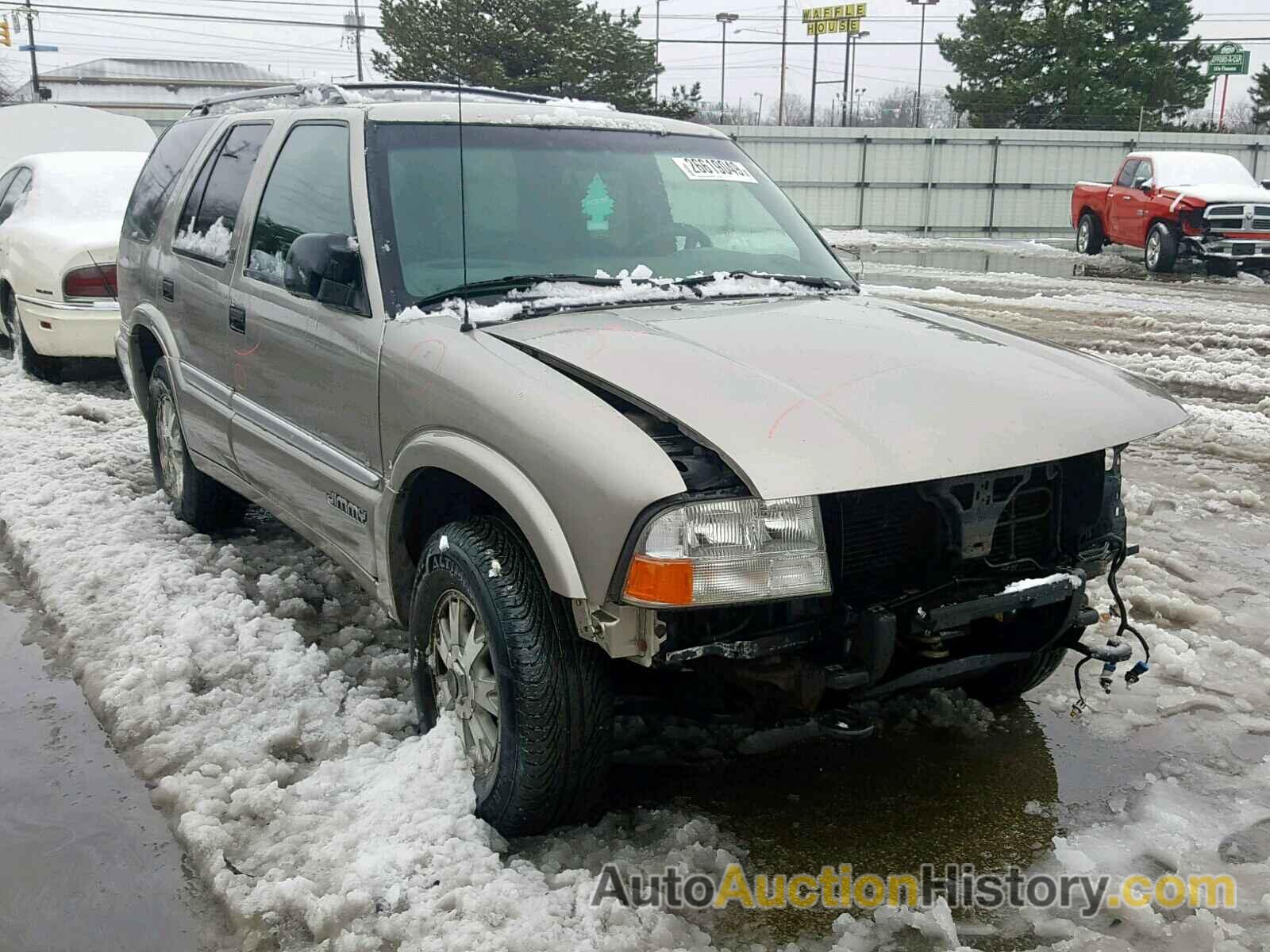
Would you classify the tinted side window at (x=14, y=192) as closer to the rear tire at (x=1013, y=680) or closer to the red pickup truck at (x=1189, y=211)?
the rear tire at (x=1013, y=680)

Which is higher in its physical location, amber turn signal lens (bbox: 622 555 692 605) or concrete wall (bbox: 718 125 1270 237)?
concrete wall (bbox: 718 125 1270 237)

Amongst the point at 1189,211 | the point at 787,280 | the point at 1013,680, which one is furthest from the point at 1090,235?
the point at 1013,680

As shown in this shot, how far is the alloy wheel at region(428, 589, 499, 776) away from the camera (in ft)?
9.88

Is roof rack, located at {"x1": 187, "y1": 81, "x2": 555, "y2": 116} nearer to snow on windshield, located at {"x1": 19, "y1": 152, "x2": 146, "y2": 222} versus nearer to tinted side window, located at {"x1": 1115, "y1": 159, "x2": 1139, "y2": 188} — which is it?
snow on windshield, located at {"x1": 19, "y1": 152, "x2": 146, "y2": 222}

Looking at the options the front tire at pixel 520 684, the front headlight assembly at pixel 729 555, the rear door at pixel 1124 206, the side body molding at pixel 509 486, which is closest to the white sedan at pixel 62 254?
the side body molding at pixel 509 486

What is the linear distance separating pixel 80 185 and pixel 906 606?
8829 mm

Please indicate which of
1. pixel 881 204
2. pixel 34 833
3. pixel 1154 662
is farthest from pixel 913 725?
pixel 881 204

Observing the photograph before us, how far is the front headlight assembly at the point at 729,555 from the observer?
2500 millimetres

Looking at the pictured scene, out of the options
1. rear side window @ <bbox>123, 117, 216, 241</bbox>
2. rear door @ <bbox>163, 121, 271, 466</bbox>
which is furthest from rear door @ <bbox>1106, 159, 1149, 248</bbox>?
rear door @ <bbox>163, 121, 271, 466</bbox>

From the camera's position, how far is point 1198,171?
60.8 feet

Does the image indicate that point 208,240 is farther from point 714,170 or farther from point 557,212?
point 714,170

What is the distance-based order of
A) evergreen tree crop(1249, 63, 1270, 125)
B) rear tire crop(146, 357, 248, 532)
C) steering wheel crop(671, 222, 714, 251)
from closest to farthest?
steering wheel crop(671, 222, 714, 251)
rear tire crop(146, 357, 248, 532)
evergreen tree crop(1249, 63, 1270, 125)

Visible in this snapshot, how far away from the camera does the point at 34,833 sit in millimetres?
3166

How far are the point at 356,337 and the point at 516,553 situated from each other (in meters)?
1.00
